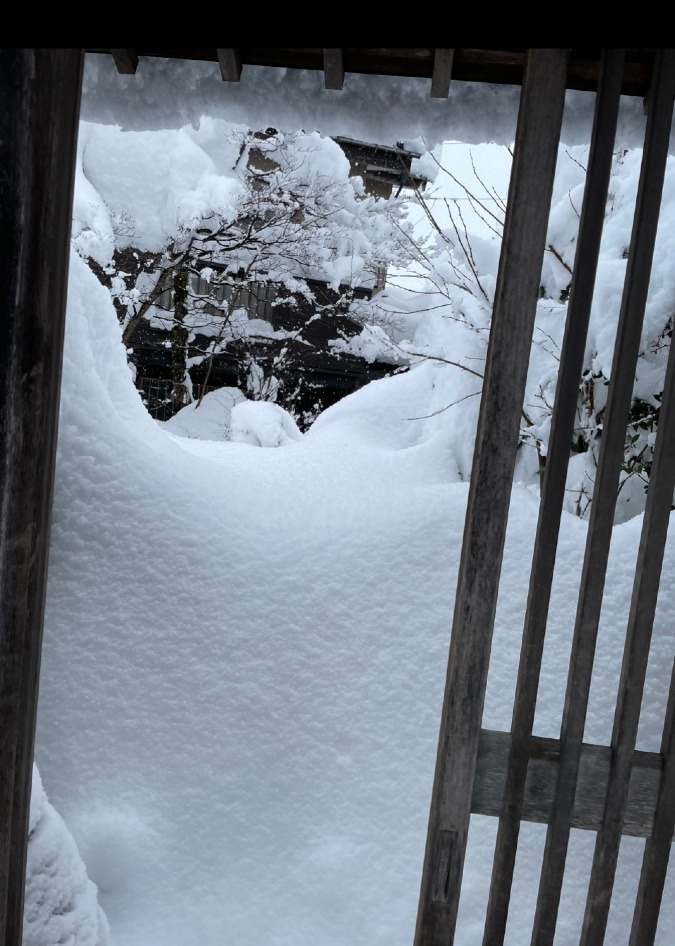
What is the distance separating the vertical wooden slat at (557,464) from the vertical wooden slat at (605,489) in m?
0.07

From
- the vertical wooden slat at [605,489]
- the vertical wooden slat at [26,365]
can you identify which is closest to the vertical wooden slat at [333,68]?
the vertical wooden slat at [26,365]

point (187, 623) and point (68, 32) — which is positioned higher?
point (68, 32)

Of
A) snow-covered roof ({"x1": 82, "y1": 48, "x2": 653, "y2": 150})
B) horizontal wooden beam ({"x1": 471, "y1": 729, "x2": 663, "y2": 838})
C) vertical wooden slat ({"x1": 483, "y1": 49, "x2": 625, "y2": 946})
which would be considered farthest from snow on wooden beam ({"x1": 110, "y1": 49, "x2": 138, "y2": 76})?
horizontal wooden beam ({"x1": 471, "y1": 729, "x2": 663, "y2": 838})

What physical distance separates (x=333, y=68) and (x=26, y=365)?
3.25 ft

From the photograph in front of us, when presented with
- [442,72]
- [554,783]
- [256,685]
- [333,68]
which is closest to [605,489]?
[554,783]

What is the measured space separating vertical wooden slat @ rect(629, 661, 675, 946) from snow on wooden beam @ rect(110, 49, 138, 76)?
1800mm

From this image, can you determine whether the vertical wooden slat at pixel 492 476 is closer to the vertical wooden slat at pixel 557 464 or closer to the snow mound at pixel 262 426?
the vertical wooden slat at pixel 557 464

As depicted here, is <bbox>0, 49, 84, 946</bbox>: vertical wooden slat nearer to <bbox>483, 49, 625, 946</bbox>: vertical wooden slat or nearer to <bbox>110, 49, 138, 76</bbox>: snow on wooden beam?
<bbox>110, 49, 138, 76</bbox>: snow on wooden beam

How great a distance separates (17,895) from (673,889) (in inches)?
67.0

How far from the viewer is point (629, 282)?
1.39 meters

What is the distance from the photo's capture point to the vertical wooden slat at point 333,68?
1.64 meters

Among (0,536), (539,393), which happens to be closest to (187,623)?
(0,536)

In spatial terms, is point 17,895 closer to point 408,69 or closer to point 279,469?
point 408,69

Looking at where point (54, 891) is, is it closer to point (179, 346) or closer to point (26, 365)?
point (26, 365)
